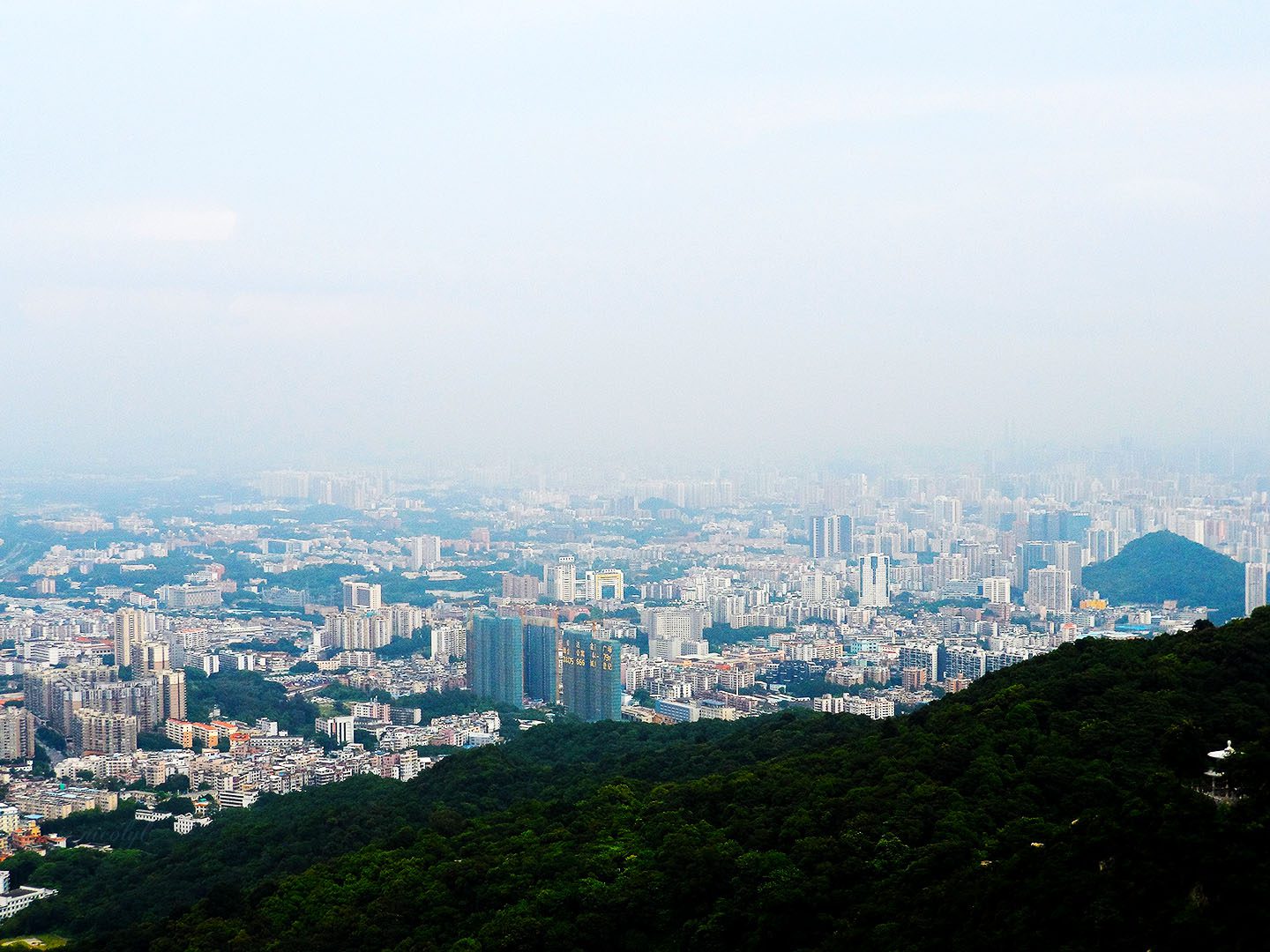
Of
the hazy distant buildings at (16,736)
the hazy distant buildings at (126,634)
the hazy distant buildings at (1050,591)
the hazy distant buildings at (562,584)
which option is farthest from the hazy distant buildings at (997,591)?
the hazy distant buildings at (16,736)

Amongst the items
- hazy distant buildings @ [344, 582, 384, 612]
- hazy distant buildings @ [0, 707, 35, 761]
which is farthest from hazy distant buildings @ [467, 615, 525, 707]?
hazy distant buildings @ [344, 582, 384, 612]

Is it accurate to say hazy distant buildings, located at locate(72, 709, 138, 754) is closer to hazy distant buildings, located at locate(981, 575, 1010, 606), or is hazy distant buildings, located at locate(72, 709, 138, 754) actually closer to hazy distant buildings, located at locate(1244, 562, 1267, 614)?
hazy distant buildings, located at locate(981, 575, 1010, 606)

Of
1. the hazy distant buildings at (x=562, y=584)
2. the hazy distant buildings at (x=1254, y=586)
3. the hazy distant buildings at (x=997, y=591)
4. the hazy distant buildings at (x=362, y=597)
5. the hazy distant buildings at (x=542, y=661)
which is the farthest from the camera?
the hazy distant buildings at (x=362, y=597)

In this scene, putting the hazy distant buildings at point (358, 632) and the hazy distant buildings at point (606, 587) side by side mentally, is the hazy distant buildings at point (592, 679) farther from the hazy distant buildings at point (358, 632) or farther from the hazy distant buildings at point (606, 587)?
the hazy distant buildings at point (606, 587)

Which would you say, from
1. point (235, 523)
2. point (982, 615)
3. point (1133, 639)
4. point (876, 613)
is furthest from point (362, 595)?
point (1133, 639)

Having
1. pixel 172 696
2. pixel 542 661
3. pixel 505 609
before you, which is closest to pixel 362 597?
pixel 505 609

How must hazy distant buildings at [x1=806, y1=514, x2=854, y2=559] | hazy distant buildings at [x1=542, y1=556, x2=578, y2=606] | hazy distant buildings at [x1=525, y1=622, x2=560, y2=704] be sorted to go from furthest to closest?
hazy distant buildings at [x1=806, y1=514, x2=854, y2=559] → hazy distant buildings at [x1=542, y1=556, x2=578, y2=606] → hazy distant buildings at [x1=525, y1=622, x2=560, y2=704]
